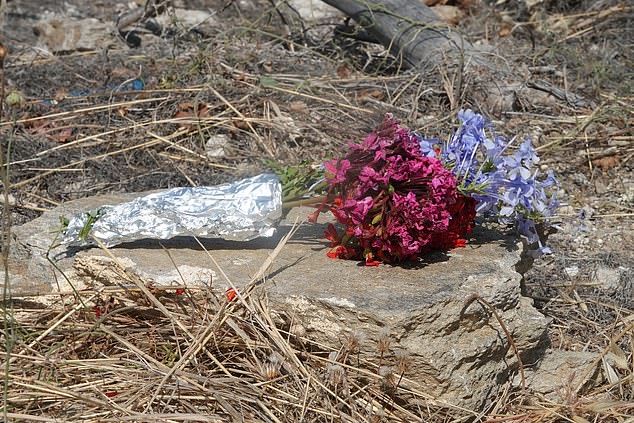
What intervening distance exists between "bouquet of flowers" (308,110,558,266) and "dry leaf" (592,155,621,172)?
198 cm

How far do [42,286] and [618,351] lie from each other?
2.16 metres

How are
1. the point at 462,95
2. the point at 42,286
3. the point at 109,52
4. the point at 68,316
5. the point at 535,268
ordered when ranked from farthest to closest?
the point at 109,52
the point at 462,95
the point at 535,268
the point at 42,286
the point at 68,316

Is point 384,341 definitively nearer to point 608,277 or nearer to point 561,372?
point 561,372

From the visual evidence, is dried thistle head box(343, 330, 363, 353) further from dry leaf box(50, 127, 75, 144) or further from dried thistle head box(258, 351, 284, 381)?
dry leaf box(50, 127, 75, 144)

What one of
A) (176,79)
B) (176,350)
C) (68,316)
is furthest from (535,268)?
(176,79)

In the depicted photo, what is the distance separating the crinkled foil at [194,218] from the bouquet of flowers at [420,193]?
0.27 m

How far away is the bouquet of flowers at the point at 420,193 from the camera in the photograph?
2.56m

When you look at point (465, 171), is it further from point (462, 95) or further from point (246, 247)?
point (462, 95)

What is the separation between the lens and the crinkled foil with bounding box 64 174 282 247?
9.54 ft

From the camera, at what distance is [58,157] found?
15.0 feet

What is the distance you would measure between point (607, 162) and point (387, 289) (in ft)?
8.76

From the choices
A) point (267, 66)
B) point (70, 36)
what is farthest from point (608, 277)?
point (70, 36)

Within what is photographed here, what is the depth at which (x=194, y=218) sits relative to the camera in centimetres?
294

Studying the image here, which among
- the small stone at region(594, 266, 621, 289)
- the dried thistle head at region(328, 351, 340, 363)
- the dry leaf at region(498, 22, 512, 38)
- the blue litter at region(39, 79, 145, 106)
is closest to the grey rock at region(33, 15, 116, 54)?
the blue litter at region(39, 79, 145, 106)
